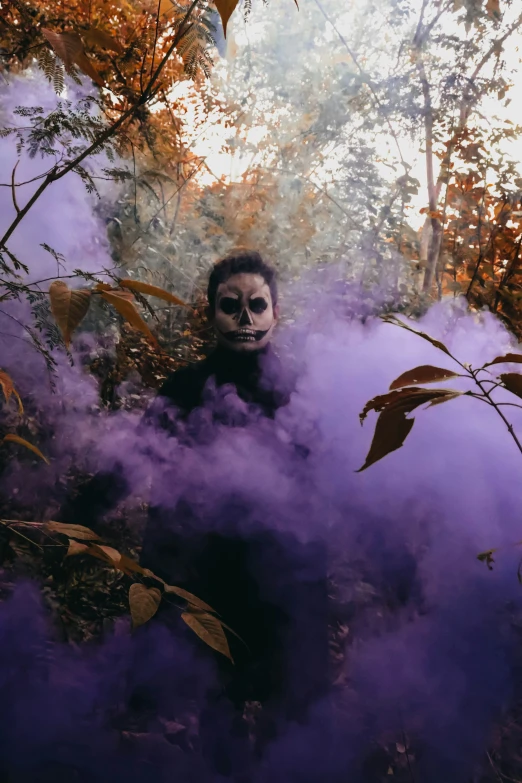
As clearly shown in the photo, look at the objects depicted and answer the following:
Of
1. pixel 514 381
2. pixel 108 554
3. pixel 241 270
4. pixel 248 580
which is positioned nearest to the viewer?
pixel 514 381

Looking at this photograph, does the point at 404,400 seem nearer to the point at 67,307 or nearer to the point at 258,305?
the point at 67,307

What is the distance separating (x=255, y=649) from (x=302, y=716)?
0.37ft

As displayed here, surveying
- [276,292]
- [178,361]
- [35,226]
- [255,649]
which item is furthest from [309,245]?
[255,649]

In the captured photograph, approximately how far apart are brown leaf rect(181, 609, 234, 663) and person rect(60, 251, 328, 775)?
0.37 metres

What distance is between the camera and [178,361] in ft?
3.68

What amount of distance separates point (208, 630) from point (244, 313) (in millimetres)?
587

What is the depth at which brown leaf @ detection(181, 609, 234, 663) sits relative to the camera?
23.7 inches

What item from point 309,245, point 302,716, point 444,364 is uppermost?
point 309,245

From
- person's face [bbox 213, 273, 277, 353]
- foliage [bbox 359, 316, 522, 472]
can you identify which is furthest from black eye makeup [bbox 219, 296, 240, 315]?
foliage [bbox 359, 316, 522, 472]

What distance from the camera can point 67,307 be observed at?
0.47m

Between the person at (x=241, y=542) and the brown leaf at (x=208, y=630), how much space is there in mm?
372

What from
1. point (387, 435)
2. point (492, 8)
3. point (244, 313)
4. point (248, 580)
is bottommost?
point (248, 580)

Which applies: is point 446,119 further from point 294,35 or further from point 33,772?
point 33,772

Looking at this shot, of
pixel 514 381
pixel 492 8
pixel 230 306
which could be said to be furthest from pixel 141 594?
pixel 492 8
